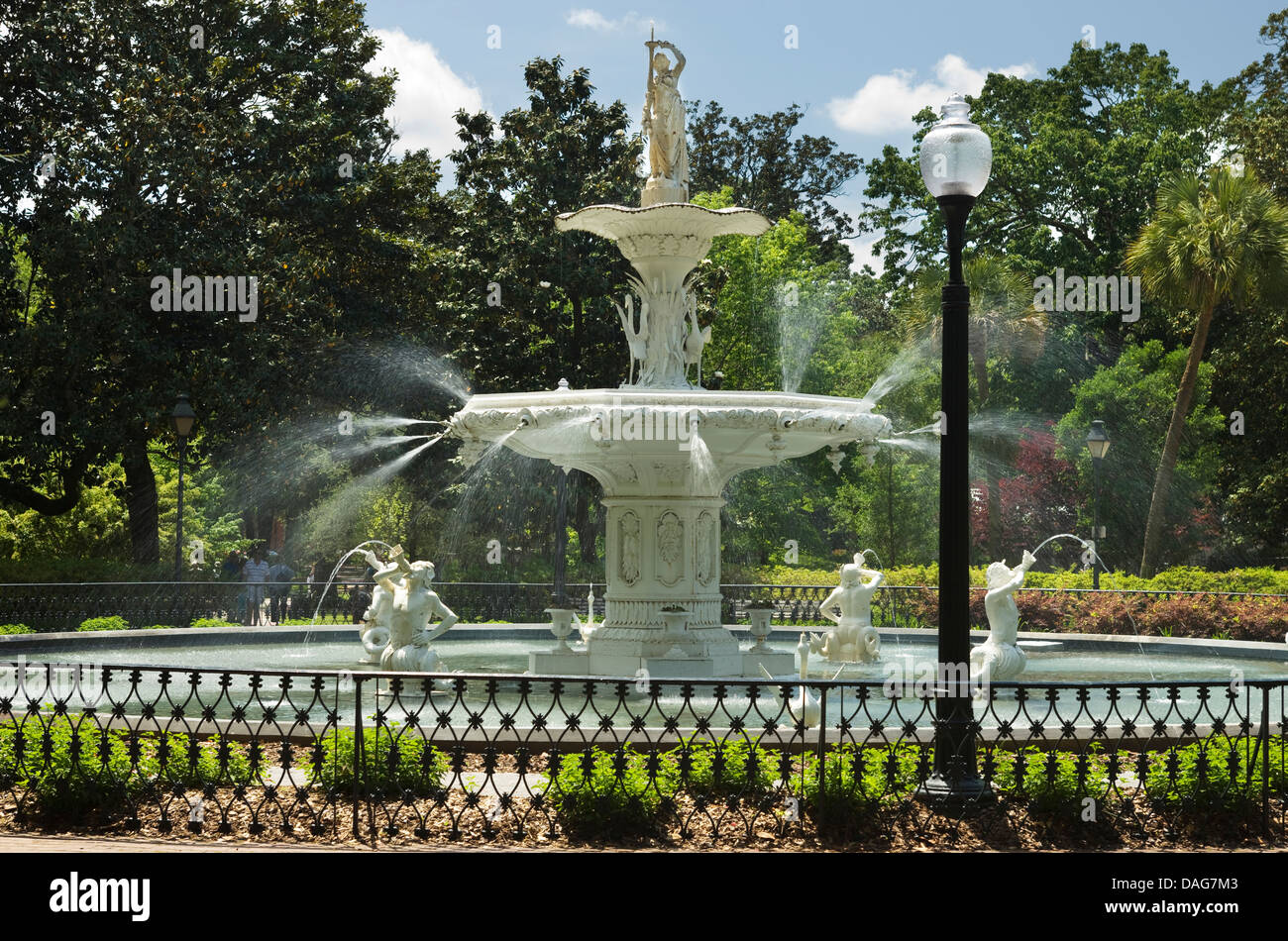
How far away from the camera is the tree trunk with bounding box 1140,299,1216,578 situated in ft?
103

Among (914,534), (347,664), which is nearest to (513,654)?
(347,664)

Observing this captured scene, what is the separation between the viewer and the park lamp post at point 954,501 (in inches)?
324

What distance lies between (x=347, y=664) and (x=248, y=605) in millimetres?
9496

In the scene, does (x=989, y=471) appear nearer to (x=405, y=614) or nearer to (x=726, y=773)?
(x=405, y=614)

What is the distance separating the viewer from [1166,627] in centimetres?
2255

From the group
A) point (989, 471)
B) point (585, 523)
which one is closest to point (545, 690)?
point (585, 523)

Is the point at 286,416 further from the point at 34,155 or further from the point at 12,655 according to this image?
the point at 12,655

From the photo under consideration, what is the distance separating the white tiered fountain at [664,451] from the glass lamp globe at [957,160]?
492cm

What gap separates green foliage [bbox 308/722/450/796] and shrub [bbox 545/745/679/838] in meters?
0.80

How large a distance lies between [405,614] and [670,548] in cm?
279

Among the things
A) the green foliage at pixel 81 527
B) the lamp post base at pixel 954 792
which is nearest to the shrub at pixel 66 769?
the lamp post base at pixel 954 792

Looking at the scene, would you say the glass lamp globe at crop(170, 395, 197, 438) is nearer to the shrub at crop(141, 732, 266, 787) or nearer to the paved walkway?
the shrub at crop(141, 732, 266, 787)

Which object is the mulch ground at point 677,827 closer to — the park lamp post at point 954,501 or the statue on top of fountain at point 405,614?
the park lamp post at point 954,501

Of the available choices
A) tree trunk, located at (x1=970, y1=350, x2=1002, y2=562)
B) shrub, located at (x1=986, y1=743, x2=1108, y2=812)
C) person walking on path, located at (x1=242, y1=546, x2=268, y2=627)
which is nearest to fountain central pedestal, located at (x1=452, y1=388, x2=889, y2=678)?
shrub, located at (x1=986, y1=743, x2=1108, y2=812)
